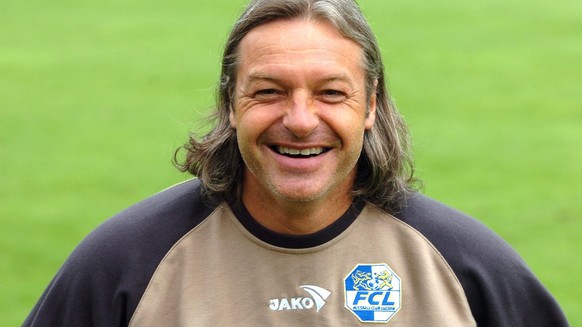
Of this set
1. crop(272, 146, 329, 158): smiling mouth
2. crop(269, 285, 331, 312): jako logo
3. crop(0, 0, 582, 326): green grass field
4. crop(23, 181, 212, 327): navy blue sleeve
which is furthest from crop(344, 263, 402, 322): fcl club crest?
crop(0, 0, 582, 326): green grass field

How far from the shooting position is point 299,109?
12.4 feet

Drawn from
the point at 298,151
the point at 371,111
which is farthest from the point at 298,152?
the point at 371,111

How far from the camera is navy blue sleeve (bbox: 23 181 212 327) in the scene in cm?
390

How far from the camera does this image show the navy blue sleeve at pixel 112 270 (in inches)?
154

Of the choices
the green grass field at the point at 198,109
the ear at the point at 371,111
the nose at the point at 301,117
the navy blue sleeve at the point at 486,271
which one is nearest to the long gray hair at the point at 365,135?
the ear at the point at 371,111

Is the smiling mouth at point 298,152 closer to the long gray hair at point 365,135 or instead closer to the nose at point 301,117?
→ the nose at point 301,117

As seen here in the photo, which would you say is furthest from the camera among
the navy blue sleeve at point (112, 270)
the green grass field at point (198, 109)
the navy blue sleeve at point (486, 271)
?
the green grass field at point (198, 109)

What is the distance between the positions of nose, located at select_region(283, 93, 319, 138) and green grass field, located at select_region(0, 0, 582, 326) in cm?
257

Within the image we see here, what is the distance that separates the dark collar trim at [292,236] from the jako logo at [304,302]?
139 mm

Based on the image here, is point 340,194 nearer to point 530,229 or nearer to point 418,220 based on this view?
point 418,220

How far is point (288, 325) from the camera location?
3920 mm

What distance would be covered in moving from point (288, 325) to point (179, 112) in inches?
313

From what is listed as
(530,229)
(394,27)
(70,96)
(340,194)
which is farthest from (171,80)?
(340,194)

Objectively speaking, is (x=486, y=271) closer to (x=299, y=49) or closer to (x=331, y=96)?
(x=331, y=96)
